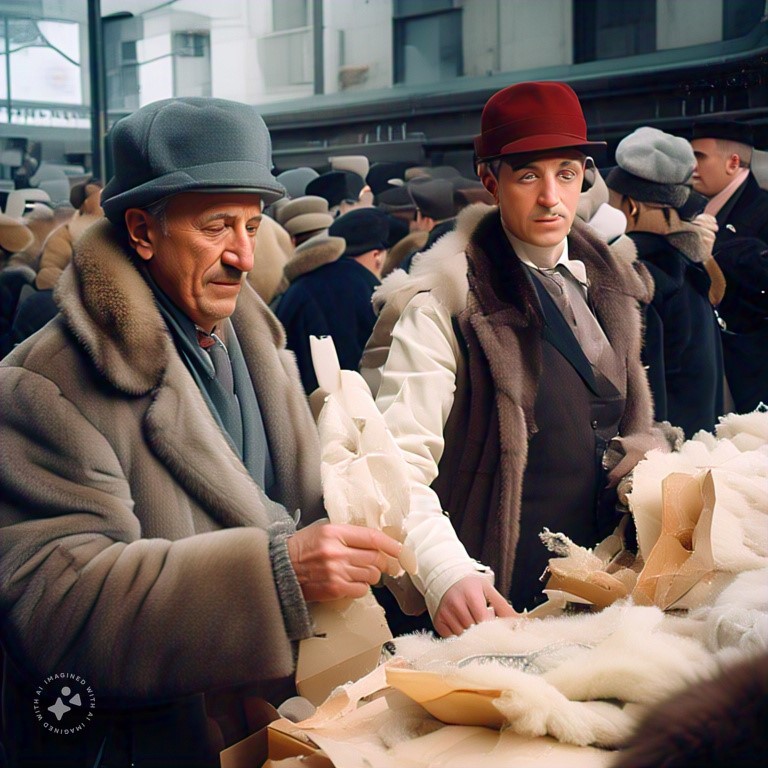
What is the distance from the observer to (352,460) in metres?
1.38

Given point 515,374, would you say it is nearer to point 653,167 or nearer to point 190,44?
point 190,44

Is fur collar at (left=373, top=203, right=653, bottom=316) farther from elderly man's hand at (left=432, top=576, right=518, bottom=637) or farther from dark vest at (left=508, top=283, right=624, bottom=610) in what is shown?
elderly man's hand at (left=432, top=576, right=518, bottom=637)

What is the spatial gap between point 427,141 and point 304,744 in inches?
96.8

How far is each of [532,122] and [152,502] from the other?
3.26ft

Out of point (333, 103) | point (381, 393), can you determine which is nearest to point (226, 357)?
point (381, 393)

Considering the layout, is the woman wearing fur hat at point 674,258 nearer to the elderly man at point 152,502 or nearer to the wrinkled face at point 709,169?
the wrinkled face at point 709,169

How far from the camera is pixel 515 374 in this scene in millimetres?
1897

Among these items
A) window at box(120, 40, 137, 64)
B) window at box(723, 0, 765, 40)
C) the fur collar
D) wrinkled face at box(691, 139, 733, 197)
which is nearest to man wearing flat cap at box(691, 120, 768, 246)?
wrinkled face at box(691, 139, 733, 197)

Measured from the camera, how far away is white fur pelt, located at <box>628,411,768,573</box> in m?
1.36

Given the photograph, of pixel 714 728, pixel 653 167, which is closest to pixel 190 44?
pixel 653 167

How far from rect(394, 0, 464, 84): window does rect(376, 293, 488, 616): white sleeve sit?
4.88 feet

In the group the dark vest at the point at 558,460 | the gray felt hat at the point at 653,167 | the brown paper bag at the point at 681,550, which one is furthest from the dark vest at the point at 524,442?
the gray felt hat at the point at 653,167

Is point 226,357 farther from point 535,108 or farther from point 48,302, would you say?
point 48,302

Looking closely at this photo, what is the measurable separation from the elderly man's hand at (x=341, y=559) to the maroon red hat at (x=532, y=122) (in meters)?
0.89
